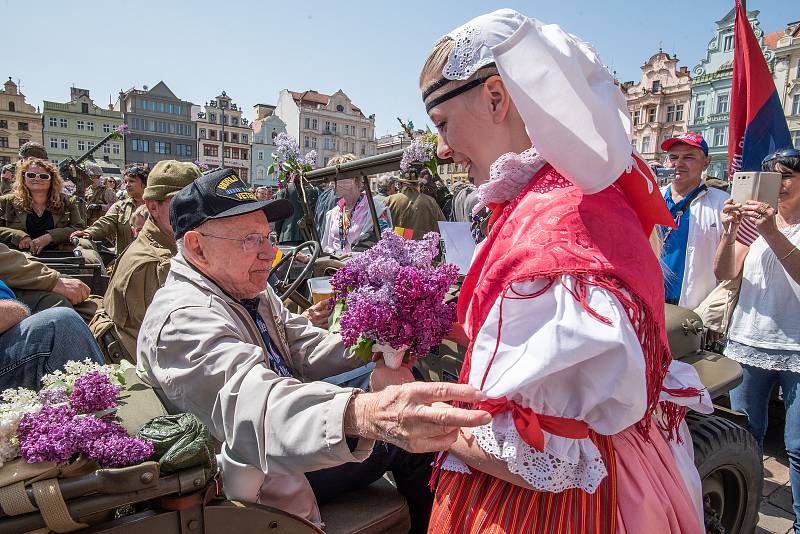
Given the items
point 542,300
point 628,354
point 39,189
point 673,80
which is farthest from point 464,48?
point 673,80

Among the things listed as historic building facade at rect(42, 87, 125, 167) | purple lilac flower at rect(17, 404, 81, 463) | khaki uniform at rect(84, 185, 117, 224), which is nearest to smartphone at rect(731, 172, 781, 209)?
purple lilac flower at rect(17, 404, 81, 463)

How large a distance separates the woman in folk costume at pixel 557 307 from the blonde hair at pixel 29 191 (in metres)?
5.94

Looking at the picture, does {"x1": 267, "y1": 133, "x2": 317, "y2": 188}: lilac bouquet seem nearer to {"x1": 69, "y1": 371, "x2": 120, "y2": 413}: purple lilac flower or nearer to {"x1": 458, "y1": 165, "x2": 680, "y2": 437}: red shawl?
{"x1": 69, "y1": 371, "x2": 120, "y2": 413}: purple lilac flower

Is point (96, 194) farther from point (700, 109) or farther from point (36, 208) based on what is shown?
point (700, 109)

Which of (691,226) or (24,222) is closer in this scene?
(691,226)

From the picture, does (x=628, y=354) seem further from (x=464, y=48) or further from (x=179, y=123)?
(x=179, y=123)

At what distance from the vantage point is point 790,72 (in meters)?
38.3

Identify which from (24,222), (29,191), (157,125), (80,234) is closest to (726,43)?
(80,234)

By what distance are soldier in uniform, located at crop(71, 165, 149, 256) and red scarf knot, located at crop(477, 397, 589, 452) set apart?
20.0ft

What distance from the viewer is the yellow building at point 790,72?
37.8 meters

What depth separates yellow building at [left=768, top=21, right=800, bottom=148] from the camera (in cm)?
3784

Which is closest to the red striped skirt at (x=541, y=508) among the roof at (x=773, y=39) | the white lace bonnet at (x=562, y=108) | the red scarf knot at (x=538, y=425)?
the red scarf knot at (x=538, y=425)

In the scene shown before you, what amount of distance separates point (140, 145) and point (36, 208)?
67.5m

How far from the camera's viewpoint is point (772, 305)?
9.50 ft
